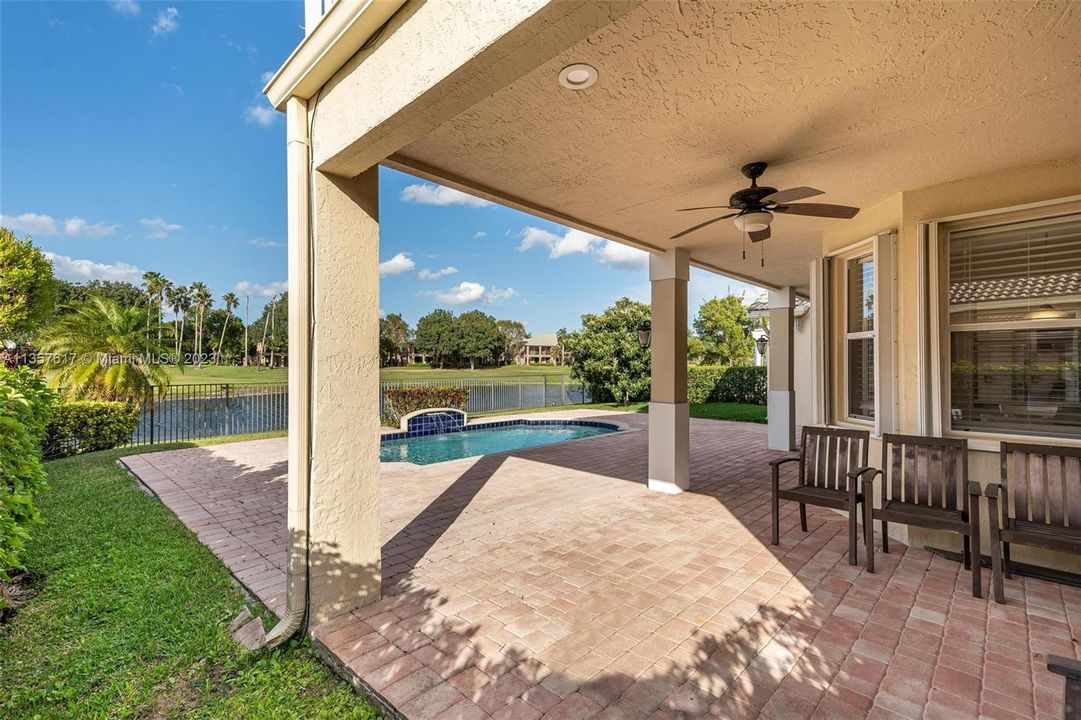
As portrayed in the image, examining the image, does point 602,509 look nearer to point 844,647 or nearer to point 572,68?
point 844,647

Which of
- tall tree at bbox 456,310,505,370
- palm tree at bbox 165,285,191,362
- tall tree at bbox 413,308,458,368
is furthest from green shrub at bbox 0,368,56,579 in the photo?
palm tree at bbox 165,285,191,362

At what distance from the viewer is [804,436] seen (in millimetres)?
4246

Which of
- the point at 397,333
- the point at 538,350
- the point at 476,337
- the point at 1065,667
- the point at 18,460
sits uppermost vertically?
the point at 397,333

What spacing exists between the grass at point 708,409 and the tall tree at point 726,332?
1188cm

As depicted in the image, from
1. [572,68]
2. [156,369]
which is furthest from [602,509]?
[156,369]

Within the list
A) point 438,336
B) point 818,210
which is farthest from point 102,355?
point 438,336

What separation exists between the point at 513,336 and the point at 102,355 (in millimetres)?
54315

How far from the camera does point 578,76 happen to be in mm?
2336

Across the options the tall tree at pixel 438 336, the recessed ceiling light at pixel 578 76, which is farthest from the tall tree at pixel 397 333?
the recessed ceiling light at pixel 578 76

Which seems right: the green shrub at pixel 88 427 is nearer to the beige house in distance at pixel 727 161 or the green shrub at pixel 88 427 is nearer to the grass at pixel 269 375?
the grass at pixel 269 375

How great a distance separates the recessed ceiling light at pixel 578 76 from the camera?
2.27 meters

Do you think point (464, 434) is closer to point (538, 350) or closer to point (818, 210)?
point (818, 210)

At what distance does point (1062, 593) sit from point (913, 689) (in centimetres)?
185

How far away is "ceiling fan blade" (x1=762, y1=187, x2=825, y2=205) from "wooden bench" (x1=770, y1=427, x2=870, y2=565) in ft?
6.70
